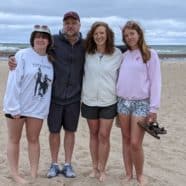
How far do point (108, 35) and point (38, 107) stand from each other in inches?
45.3

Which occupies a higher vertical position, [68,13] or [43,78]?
[68,13]

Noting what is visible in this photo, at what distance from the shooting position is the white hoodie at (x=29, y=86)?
5.38m

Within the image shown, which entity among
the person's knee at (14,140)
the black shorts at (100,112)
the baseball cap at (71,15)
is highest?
the baseball cap at (71,15)

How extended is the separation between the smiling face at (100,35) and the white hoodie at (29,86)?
2.00 ft

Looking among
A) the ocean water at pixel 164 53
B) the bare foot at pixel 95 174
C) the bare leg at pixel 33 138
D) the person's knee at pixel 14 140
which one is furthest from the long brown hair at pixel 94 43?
the ocean water at pixel 164 53

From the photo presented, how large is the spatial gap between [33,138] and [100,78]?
1.06m

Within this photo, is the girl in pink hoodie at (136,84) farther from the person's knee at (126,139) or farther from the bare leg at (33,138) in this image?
the bare leg at (33,138)

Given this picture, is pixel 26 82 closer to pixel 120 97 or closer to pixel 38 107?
pixel 38 107

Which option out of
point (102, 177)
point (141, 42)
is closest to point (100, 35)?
point (141, 42)

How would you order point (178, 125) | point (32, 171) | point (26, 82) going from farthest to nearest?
1. point (178, 125)
2. point (32, 171)
3. point (26, 82)

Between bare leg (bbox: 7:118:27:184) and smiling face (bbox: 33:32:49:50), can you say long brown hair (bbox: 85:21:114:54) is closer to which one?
smiling face (bbox: 33:32:49:50)

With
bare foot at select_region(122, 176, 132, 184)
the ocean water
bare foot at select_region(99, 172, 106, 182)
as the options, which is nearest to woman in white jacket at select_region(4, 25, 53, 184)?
bare foot at select_region(99, 172, 106, 182)

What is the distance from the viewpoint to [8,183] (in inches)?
225

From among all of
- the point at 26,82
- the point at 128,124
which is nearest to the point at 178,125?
the point at 128,124
